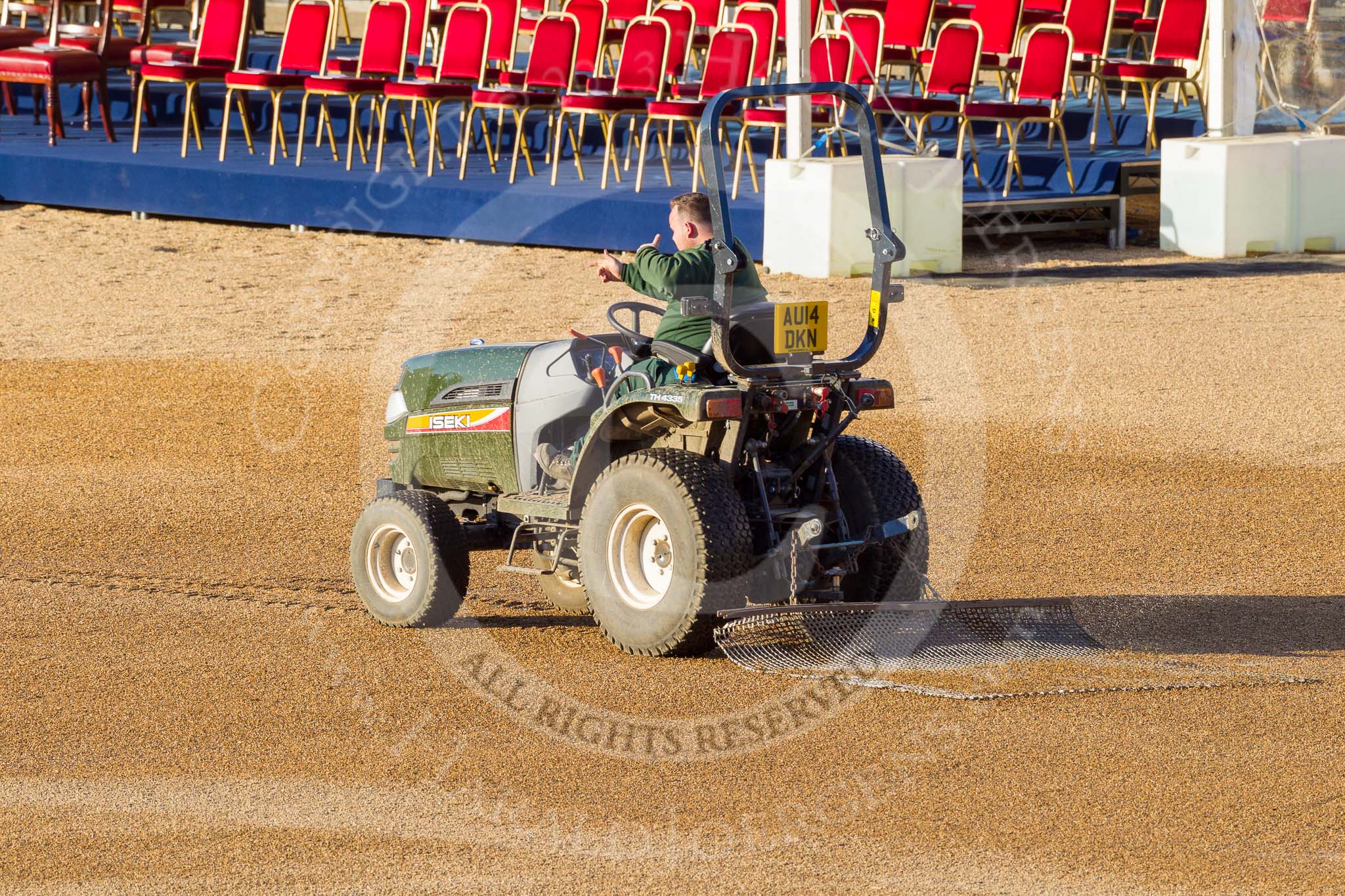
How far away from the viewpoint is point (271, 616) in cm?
603

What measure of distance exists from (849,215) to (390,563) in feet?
22.9

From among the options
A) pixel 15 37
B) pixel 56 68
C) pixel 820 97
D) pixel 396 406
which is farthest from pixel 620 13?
pixel 396 406

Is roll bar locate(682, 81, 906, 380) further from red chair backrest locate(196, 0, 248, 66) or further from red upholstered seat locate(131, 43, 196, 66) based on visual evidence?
red upholstered seat locate(131, 43, 196, 66)

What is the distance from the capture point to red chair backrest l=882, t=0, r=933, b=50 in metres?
14.3

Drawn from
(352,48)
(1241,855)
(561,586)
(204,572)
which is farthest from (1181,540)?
(352,48)

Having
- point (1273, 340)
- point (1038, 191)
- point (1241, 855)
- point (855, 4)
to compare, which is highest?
point (855, 4)

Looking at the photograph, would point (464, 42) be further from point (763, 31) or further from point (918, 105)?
point (918, 105)

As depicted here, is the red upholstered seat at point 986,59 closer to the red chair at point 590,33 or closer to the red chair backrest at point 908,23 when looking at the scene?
the red chair backrest at point 908,23

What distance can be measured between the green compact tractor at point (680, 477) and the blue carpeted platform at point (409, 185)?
722 cm

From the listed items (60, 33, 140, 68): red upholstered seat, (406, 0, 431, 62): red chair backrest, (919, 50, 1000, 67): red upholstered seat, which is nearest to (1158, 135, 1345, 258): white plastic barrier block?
(919, 50, 1000, 67): red upholstered seat

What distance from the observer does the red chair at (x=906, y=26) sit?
1427 centimetres

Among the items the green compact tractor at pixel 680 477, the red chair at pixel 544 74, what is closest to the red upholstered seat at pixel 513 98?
the red chair at pixel 544 74

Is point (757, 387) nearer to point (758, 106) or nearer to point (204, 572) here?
point (204, 572)

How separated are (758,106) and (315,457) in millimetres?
6210
